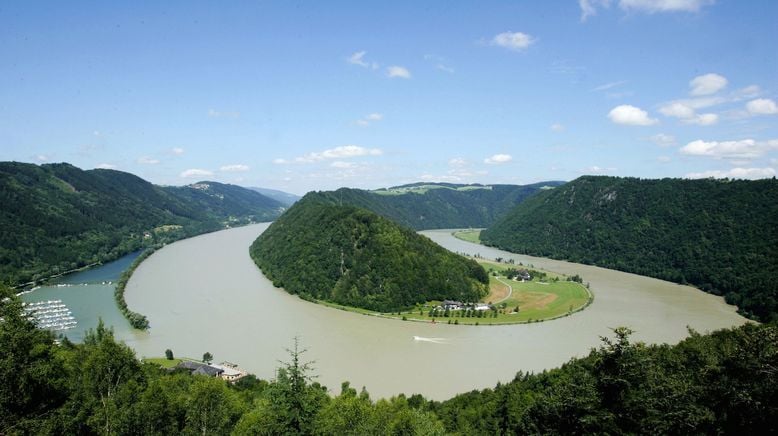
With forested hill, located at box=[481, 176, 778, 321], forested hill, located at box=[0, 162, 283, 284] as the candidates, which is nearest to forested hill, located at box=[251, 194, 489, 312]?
forested hill, located at box=[0, 162, 283, 284]

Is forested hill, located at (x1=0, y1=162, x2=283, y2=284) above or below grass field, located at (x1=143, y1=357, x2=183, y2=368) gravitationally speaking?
above

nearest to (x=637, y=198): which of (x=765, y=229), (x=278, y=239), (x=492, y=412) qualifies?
(x=765, y=229)

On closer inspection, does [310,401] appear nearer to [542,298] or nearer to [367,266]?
[367,266]

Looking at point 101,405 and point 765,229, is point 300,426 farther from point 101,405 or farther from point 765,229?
point 765,229

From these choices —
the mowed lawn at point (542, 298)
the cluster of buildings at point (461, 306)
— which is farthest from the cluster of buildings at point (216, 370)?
the mowed lawn at point (542, 298)

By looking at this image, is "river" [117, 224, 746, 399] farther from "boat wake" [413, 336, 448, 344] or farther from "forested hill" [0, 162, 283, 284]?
"forested hill" [0, 162, 283, 284]

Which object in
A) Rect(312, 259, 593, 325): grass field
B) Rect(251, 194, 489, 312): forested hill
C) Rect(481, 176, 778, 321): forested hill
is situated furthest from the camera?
Rect(481, 176, 778, 321): forested hill
